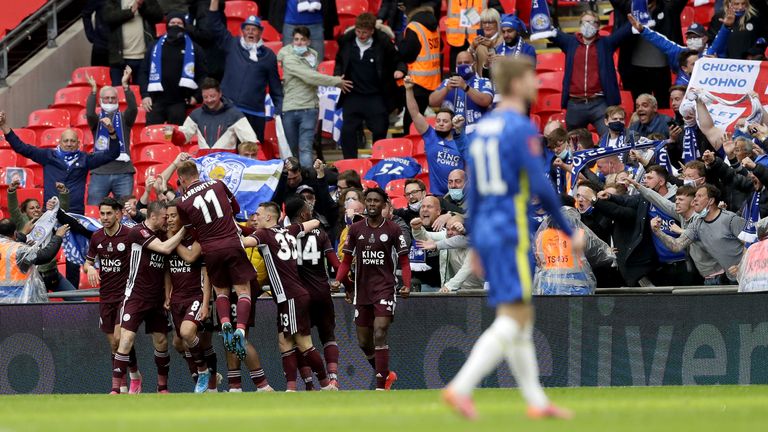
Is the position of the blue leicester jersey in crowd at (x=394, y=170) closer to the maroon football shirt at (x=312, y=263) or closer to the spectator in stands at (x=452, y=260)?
the spectator in stands at (x=452, y=260)

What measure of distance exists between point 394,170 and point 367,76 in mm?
1681

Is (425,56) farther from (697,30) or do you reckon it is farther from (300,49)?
(697,30)

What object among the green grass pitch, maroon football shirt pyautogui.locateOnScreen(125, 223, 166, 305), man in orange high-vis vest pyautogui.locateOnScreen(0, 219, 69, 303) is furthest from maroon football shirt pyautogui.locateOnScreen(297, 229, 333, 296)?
man in orange high-vis vest pyautogui.locateOnScreen(0, 219, 69, 303)

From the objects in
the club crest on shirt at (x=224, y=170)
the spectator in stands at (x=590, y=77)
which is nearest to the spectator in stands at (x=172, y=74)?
the club crest on shirt at (x=224, y=170)

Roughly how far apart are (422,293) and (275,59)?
6.01 m

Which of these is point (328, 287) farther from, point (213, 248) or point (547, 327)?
point (547, 327)

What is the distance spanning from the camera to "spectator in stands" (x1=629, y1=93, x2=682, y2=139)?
51.9 feet

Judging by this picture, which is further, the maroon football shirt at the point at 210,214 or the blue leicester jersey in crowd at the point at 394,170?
the blue leicester jersey in crowd at the point at 394,170

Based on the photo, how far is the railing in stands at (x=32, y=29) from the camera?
72.8ft

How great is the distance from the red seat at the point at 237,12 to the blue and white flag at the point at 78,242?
6035 millimetres

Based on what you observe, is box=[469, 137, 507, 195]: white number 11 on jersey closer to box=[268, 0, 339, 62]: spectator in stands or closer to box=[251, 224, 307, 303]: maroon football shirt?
box=[251, 224, 307, 303]: maroon football shirt

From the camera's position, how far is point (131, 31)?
70.0ft

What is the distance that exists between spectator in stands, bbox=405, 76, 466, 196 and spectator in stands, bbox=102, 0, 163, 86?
620cm

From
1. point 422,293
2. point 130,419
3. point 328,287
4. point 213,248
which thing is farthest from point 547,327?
point 130,419
